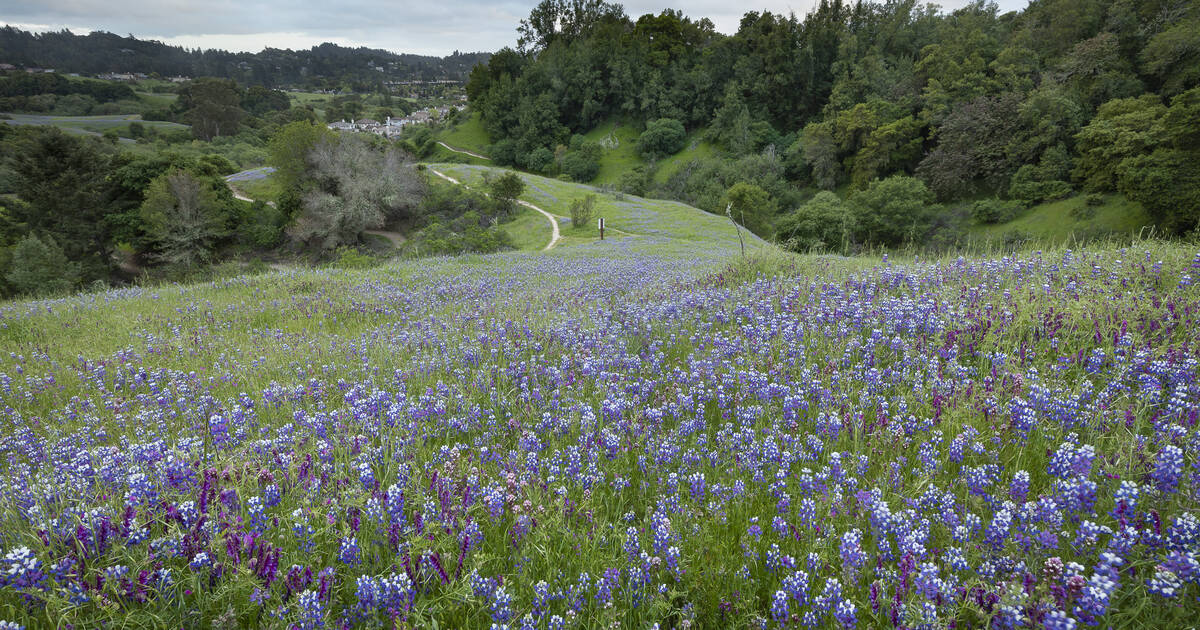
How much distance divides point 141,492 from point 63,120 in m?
185

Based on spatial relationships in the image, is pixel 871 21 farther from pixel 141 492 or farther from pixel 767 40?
pixel 141 492

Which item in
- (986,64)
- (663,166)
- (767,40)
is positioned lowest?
(663,166)

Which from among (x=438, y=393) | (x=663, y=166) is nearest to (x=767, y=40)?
(x=663, y=166)

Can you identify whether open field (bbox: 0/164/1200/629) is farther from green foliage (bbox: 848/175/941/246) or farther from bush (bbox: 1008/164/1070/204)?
bush (bbox: 1008/164/1070/204)

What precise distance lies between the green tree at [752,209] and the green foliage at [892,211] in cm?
977

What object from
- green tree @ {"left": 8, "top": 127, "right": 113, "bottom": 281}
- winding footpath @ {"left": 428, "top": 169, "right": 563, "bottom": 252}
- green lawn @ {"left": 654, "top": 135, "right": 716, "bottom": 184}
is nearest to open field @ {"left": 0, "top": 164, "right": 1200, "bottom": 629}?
winding footpath @ {"left": 428, "top": 169, "right": 563, "bottom": 252}

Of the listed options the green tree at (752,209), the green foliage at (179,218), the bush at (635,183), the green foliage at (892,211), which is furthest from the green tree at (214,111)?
the green foliage at (892,211)

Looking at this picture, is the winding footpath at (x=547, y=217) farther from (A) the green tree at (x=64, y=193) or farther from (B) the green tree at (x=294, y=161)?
(A) the green tree at (x=64, y=193)

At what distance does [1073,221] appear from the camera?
49.1 metres

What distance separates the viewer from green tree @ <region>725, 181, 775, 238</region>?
5853 centimetres

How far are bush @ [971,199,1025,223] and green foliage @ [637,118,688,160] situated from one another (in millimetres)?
54625

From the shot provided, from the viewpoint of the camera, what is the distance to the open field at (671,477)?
7.26ft

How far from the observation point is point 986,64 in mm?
75938

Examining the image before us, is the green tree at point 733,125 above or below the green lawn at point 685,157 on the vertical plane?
above
